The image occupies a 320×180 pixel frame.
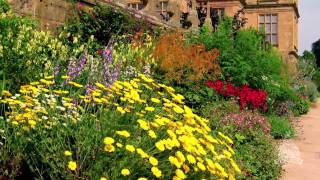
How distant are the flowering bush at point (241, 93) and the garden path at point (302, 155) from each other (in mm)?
1002

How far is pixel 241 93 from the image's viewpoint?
907cm

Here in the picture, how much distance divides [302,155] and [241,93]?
1753 millimetres

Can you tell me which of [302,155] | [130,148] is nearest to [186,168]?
Result: [130,148]

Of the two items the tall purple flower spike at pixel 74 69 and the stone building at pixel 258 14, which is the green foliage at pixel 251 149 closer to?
the tall purple flower spike at pixel 74 69

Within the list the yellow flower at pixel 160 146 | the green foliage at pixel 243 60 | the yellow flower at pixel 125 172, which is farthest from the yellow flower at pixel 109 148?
the green foliage at pixel 243 60

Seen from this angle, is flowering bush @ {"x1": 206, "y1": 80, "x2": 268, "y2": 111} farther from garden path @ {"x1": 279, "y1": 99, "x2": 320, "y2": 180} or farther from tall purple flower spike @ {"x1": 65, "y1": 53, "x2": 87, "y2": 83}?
tall purple flower spike @ {"x1": 65, "y1": 53, "x2": 87, "y2": 83}

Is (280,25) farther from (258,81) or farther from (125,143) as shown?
(125,143)

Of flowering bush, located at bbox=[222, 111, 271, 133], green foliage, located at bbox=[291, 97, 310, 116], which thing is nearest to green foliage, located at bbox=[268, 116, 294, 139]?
flowering bush, located at bbox=[222, 111, 271, 133]

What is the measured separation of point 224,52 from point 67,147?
7026 millimetres

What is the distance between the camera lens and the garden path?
6.60 meters

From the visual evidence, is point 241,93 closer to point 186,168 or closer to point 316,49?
point 186,168

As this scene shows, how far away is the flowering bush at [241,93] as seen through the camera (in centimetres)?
870

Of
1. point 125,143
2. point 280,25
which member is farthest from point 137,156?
point 280,25

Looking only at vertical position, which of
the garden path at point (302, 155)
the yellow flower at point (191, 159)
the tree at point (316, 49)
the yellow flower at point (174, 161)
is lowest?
the tree at point (316, 49)
